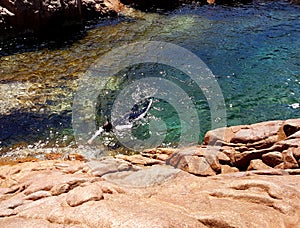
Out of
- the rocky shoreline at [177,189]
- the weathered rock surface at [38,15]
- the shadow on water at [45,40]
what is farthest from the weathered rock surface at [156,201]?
the weathered rock surface at [38,15]

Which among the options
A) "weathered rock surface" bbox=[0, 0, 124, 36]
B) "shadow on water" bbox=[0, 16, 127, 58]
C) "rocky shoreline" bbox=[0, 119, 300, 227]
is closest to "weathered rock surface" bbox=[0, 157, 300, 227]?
"rocky shoreline" bbox=[0, 119, 300, 227]

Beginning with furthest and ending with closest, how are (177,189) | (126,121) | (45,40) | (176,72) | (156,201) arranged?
(45,40), (176,72), (126,121), (177,189), (156,201)

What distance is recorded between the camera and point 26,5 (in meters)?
16.0

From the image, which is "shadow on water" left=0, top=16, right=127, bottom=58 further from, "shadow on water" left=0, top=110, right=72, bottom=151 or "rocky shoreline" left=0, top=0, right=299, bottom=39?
"shadow on water" left=0, top=110, right=72, bottom=151

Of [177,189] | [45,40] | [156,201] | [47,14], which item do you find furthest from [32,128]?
[47,14]

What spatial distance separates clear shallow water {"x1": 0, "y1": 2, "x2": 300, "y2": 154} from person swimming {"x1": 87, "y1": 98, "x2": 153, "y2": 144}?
27 cm

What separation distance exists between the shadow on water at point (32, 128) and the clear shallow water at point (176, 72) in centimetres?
3

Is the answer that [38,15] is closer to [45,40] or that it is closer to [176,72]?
[45,40]

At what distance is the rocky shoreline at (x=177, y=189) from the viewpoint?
384 centimetres

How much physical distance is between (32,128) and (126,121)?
113 inches

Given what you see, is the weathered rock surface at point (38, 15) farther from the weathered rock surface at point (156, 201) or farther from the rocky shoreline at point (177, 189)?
the weathered rock surface at point (156, 201)

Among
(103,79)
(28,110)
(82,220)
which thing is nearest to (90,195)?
(82,220)

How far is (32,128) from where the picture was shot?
966 centimetres

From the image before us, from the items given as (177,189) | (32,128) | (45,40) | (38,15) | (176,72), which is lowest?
(32,128)
